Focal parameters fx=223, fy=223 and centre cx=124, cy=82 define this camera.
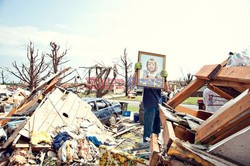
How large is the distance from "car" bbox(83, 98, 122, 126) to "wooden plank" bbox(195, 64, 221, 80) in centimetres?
672

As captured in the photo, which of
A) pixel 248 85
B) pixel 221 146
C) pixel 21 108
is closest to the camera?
pixel 221 146

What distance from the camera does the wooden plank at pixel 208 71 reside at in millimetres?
2422

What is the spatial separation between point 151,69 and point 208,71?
2.01 m

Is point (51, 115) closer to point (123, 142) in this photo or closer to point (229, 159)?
point (123, 142)

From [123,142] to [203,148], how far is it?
5904 millimetres

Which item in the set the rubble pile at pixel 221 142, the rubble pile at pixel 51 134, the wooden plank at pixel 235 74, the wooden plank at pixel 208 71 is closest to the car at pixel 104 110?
the rubble pile at pixel 51 134

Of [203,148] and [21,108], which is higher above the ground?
[203,148]

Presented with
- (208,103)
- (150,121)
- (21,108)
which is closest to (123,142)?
(150,121)

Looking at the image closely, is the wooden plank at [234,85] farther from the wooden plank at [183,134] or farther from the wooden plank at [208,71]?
the wooden plank at [183,134]

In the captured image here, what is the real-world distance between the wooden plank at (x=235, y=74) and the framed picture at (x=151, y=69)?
2.15m

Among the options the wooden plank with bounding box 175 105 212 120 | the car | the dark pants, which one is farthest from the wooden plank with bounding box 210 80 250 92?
the car

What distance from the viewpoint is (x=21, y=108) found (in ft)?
23.0

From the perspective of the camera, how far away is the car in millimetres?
9156

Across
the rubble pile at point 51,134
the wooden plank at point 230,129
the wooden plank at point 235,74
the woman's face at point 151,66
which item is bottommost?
the rubble pile at point 51,134
